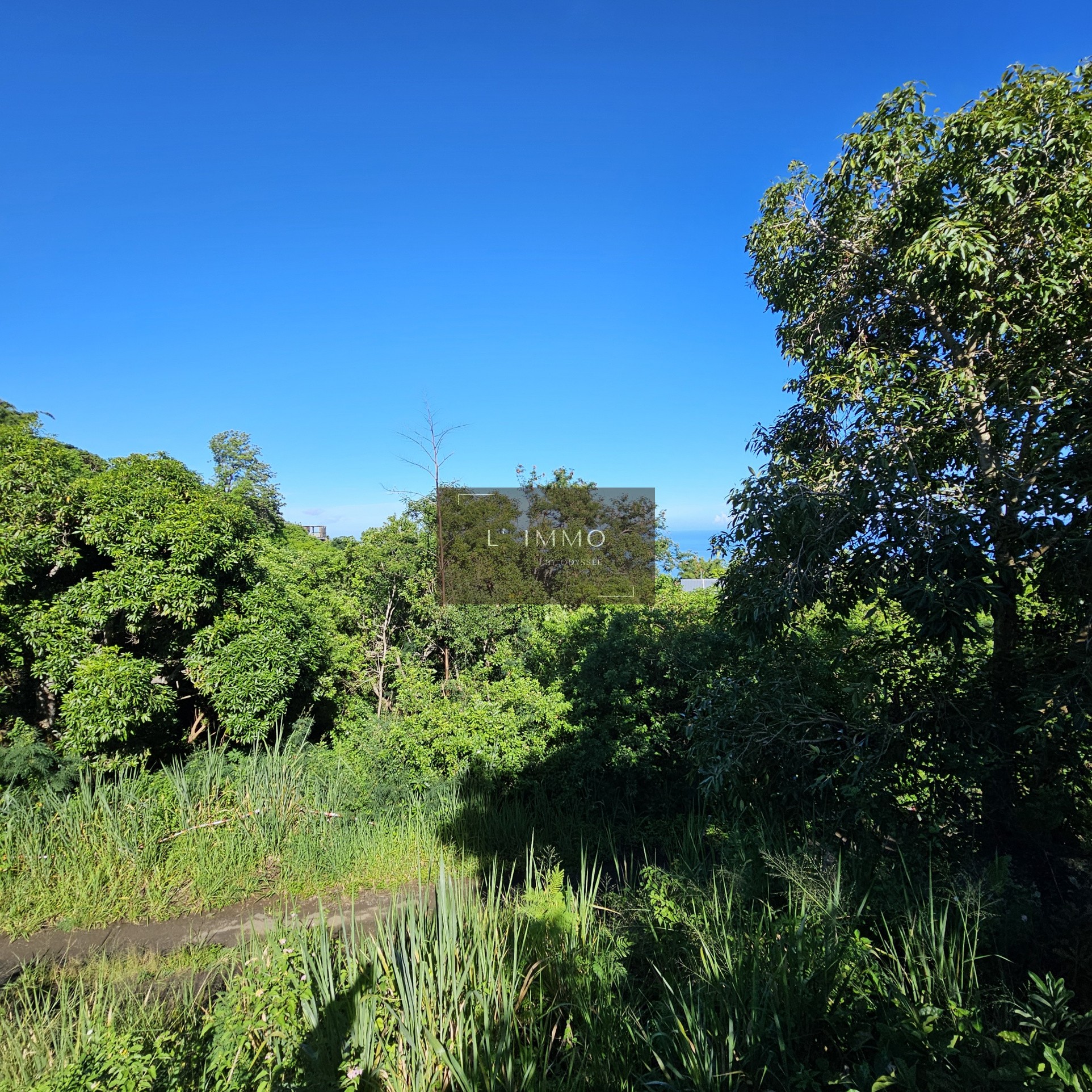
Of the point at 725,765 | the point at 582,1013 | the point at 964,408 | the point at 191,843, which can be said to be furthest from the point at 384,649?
the point at 964,408

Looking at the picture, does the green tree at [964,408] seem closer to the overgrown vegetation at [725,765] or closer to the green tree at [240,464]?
the overgrown vegetation at [725,765]

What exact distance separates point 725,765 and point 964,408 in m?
2.31

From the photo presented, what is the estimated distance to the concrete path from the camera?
3.65m

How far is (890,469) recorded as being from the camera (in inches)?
115

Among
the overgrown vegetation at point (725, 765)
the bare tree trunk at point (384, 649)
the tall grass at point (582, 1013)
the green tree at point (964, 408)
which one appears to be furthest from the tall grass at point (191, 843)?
the green tree at point (964, 408)

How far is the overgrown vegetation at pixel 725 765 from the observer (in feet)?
7.10

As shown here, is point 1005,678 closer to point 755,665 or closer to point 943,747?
point 943,747

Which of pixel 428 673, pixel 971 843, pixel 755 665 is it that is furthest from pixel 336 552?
pixel 971 843

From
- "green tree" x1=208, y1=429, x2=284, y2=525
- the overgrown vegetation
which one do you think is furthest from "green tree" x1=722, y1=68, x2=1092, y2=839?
"green tree" x1=208, y1=429, x2=284, y2=525

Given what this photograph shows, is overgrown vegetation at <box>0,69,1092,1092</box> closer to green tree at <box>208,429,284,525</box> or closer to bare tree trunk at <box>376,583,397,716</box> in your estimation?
bare tree trunk at <box>376,583,397,716</box>

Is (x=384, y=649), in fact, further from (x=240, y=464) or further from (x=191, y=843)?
(x=240, y=464)

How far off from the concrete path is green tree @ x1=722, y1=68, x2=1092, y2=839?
10.1 feet

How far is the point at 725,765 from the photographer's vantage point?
3287 millimetres

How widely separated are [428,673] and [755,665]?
3.62 metres
